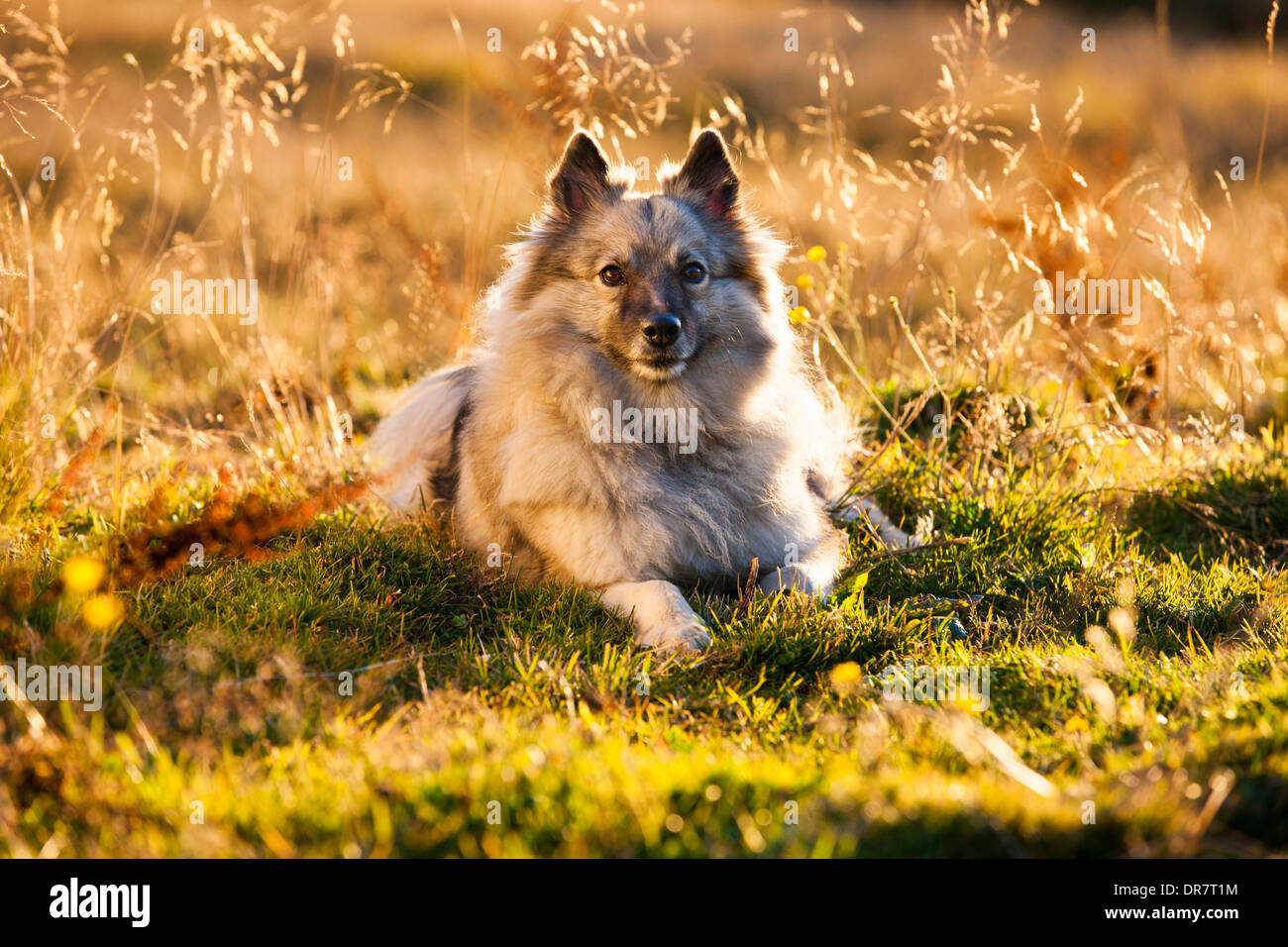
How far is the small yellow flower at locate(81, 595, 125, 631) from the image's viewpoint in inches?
135

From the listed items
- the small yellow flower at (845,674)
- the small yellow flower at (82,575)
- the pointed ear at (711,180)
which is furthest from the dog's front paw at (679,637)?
the pointed ear at (711,180)

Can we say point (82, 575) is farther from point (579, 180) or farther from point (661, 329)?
point (579, 180)

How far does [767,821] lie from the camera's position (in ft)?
8.38

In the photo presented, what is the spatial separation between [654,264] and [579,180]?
1.99 feet

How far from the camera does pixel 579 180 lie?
4.76 metres

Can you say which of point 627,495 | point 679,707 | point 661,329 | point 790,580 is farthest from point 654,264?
point 679,707

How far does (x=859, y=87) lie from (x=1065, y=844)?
737 inches

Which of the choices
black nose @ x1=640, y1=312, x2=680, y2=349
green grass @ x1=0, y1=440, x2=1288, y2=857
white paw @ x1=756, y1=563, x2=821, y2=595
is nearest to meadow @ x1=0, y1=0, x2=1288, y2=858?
green grass @ x1=0, y1=440, x2=1288, y2=857

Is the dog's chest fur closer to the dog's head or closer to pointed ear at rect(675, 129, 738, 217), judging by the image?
the dog's head

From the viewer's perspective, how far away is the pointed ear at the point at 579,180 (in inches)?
185

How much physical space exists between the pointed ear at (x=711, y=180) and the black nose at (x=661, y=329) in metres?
0.89

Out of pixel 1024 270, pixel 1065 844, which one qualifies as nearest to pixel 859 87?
pixel 1024 270

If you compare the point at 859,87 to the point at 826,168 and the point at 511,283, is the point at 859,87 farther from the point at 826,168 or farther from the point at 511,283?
the point at 511,283

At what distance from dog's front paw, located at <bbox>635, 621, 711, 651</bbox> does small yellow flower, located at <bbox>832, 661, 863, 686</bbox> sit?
522 mm
